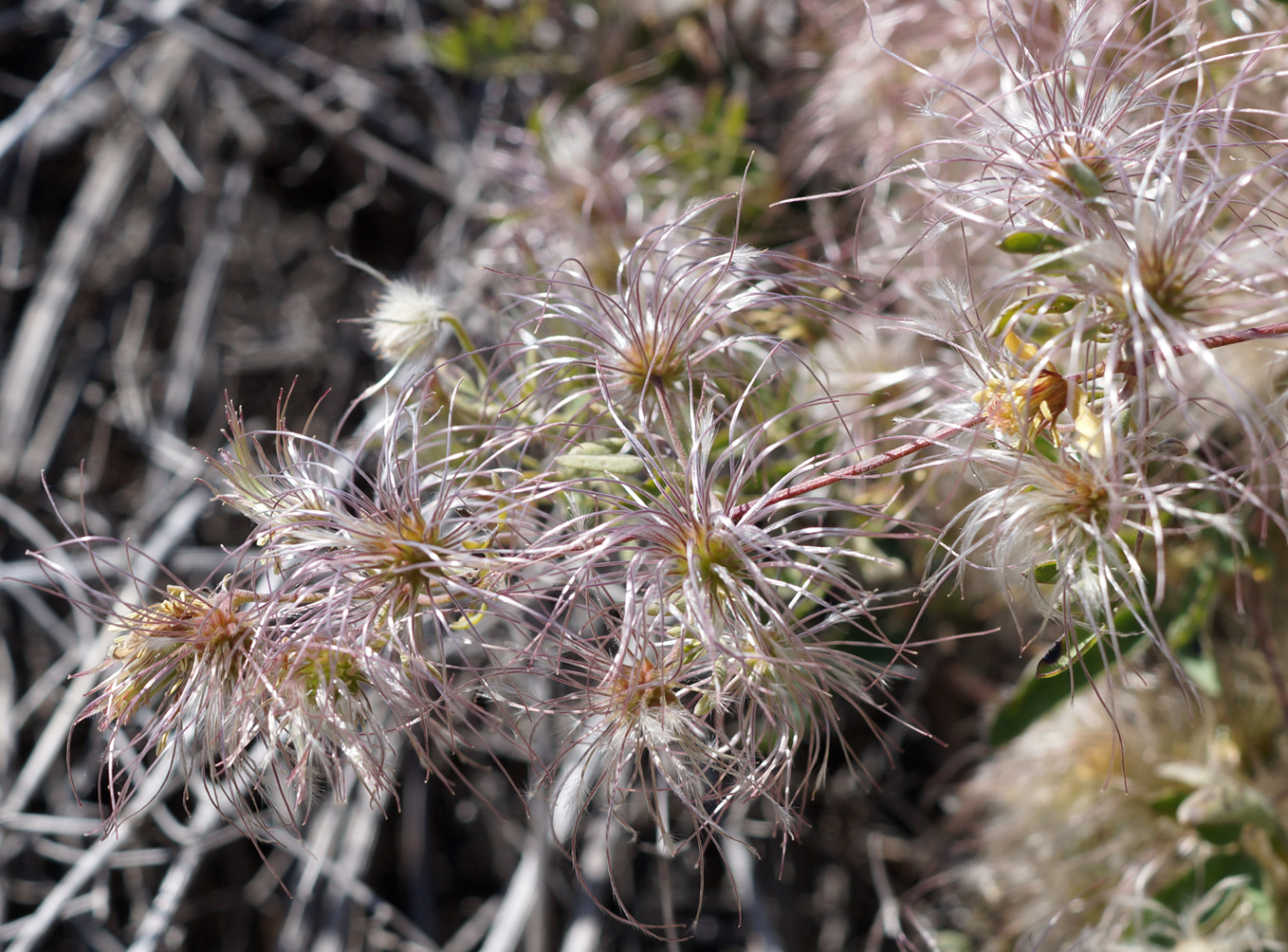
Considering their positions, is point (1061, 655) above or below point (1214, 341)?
below

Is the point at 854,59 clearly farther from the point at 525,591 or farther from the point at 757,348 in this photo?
the point at 525,591

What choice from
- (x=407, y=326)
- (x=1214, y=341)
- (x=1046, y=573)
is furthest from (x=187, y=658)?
(x=1214, y=341)

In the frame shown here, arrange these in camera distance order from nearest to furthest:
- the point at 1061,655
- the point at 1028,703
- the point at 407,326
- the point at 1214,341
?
the point at 1214,341
the point at 1061,655
the point at 407,326
the point at 1028,703

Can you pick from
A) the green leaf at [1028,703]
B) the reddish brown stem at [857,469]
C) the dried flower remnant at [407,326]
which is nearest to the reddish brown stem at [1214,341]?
the reddish brown stem at [857,469]

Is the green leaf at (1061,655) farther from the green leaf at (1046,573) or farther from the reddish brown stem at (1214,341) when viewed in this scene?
the reddish brown stem at (1214,341)

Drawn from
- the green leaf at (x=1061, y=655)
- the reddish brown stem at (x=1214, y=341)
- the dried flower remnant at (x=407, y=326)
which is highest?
the dried flower remnant at (x=407, y=326)

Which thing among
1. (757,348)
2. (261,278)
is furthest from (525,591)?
(261,278)

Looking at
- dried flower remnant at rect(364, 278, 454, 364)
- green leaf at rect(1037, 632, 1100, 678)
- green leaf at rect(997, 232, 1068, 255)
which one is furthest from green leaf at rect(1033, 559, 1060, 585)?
dried flower remnant at rect(364, 278, 454, 364)

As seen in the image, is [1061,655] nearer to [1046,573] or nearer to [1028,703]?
[1046,573]

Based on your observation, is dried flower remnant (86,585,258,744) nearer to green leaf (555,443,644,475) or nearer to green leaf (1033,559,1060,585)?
green leaf (555,443,644,475)
